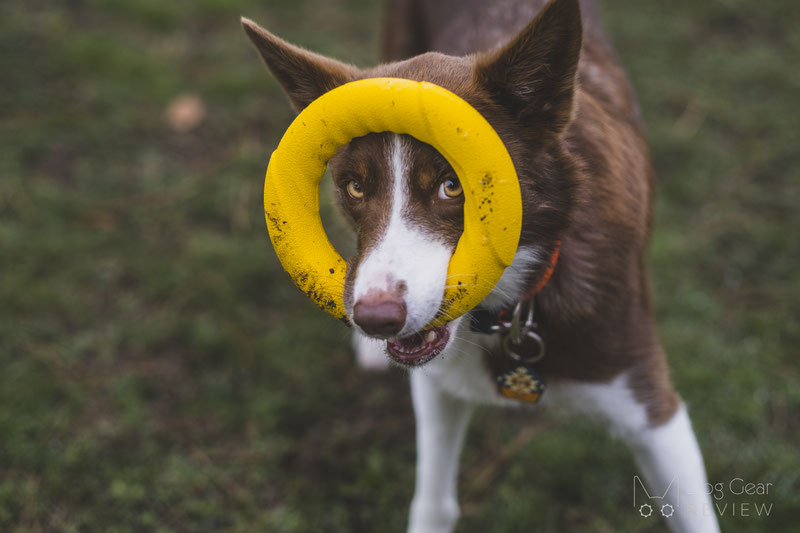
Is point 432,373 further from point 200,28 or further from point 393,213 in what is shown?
point 200,28

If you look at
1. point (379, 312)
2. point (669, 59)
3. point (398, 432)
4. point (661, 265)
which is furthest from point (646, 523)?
point (669, 59)

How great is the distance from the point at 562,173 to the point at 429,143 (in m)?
0.45

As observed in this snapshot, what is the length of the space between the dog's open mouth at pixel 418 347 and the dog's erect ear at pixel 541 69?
67 centimetres

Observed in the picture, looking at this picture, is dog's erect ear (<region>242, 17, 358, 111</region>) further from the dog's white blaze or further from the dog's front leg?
the dog's front leg

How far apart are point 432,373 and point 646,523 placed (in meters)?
1.28

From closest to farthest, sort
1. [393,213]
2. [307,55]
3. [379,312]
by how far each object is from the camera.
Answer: [379,312], [393,213], [307,55]

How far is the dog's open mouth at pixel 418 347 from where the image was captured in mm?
2016

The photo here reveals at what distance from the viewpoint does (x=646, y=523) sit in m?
3.07

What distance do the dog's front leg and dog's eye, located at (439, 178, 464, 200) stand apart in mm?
970

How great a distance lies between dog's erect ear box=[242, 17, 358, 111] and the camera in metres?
2.16

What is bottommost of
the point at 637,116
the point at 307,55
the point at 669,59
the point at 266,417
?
the point at 266,417

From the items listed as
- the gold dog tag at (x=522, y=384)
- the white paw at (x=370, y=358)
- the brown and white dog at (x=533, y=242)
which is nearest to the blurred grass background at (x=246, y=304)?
the white paw at (x=370, y=358)

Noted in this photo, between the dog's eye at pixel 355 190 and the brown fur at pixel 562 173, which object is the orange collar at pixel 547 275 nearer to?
the brown fur at pixel 562 173

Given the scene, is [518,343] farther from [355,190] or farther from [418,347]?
[355,190]
